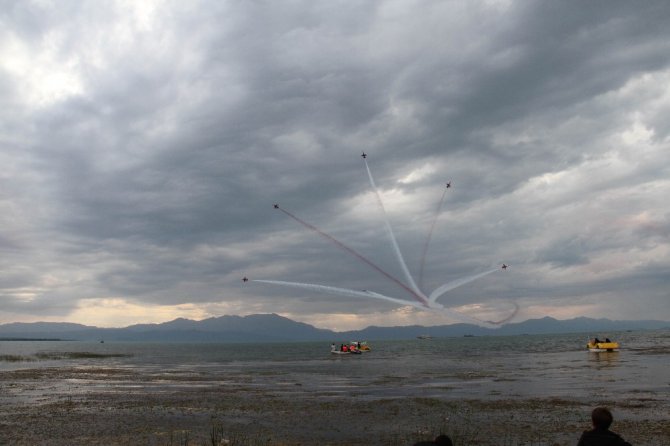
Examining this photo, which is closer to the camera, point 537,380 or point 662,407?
point 662,407

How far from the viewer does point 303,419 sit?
2770 cm

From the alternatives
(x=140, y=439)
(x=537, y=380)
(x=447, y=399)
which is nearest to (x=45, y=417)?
(x=140, y=439)

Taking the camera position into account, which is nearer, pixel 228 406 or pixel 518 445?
pixel 518 445

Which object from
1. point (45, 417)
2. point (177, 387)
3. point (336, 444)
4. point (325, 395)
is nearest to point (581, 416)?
point (336, 444)

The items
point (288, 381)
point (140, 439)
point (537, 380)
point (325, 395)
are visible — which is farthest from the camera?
point (288, 381)

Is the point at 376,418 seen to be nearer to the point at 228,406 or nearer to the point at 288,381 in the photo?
the point at 228,406

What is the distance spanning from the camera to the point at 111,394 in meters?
41.1

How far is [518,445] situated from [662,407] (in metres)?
13.7

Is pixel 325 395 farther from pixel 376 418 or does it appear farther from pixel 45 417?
pixel 45 417

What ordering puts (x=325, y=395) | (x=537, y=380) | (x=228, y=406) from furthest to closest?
(x=537, y=380) → (x=325, y=395) → (x=228, y=406)

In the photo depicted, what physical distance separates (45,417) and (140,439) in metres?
10.1

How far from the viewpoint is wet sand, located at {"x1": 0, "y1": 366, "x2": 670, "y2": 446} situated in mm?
22359

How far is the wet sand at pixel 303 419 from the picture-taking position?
73.4 ft

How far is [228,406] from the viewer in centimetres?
3306
